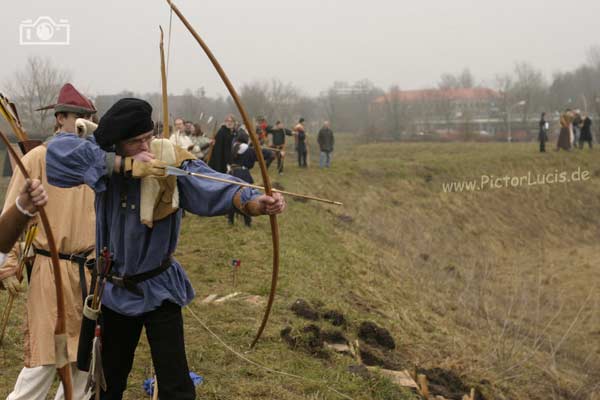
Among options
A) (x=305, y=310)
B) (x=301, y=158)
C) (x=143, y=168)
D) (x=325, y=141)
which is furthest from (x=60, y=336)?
(x=301, y=158)

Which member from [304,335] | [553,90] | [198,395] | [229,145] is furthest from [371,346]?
[553,90]

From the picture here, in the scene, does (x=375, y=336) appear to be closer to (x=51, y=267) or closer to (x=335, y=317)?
(x=335, y=317)

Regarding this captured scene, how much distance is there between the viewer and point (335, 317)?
7.37 meters

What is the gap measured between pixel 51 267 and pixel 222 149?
7489 millimetres

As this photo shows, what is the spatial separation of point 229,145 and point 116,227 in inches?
313

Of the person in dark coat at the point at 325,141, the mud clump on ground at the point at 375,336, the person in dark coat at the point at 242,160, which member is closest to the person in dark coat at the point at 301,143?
the person in dark coat at the point at 325,141

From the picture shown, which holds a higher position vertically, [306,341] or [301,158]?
[301,158]


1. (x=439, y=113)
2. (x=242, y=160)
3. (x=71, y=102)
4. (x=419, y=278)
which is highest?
(x=439, y=113)

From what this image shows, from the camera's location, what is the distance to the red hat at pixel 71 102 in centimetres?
372

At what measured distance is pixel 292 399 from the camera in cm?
497

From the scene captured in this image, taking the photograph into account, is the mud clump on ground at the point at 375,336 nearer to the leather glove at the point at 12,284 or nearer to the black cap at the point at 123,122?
the leather glove at the point at 12,284

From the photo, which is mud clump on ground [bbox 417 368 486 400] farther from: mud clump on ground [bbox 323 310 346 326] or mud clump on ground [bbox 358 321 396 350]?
mud clump on ground [bbox 323 310 346 326]

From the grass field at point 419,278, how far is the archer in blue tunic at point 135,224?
1.69m

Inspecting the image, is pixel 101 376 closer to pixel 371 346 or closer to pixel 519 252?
pixel 371 346
